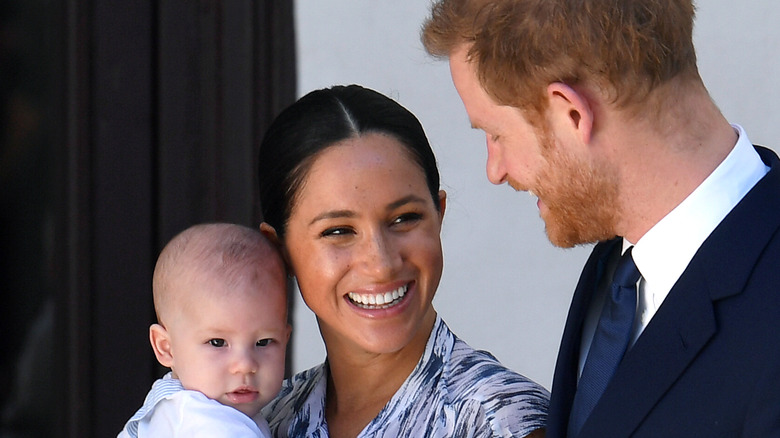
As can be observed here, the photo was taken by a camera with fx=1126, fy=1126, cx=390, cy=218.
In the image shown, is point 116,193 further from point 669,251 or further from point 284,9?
point 669,251

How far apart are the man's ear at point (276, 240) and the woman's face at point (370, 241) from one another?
3.2 inches

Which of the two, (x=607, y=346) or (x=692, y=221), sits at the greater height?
(x=692, y=221)

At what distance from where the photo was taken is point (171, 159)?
352cm

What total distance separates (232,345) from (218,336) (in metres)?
0.03

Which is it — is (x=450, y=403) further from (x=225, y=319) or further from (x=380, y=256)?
(x=225, y=319)

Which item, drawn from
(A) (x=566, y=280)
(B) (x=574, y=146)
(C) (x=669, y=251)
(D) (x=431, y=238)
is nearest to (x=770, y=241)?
(C) (x=669, y=251)

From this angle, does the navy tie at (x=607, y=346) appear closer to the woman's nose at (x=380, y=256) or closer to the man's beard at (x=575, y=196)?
the man's beard at (x=575, y=196)

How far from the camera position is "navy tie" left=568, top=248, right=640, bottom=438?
1.86 metres

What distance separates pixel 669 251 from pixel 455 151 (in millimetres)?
1972

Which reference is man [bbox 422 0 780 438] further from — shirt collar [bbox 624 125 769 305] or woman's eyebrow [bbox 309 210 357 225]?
woman's eyebrow [bbox 309 210 357 225]

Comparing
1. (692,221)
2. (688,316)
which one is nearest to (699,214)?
(692,221)

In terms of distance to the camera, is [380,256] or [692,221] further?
[380,256]

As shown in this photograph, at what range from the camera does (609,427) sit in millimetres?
1750

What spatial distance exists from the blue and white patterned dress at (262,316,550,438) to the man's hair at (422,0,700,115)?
53 centimetres
